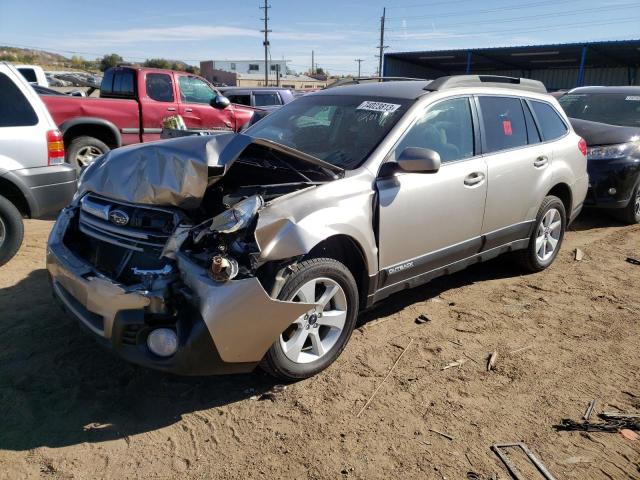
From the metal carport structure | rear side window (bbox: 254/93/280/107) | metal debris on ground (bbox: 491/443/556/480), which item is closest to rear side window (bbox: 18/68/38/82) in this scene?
rear side window (bbox: 254/93/280/107)

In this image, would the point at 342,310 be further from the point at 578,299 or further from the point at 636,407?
the point at 578,299

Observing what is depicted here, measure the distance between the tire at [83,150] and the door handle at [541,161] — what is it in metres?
6.42

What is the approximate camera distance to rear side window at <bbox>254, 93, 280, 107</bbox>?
550 inches

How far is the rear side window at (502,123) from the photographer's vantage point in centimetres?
434

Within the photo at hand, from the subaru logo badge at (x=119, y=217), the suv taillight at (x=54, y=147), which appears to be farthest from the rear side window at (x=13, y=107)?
the subaru logo badge at (x=119, y=217)

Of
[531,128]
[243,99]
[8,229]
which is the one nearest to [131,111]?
[8,229]

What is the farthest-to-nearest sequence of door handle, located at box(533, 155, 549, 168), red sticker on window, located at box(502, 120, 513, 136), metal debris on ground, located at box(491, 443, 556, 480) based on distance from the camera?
1. door handle, located at box(533, 155, 549, 168)
2. red sticker on window, located at box(502, 120, 513, 136)
3. metal debris on ground, located at box(491, 443, 556, 480)

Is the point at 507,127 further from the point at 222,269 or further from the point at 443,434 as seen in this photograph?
the point at 222,269

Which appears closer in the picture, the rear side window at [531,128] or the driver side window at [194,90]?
the rear side window at [531,128]

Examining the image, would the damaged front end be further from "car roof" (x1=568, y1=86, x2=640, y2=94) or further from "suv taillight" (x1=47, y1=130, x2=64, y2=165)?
"car roof" (x1=568, y1=86, x2=640, y2=94)

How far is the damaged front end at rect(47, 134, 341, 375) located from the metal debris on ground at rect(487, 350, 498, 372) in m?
1.46

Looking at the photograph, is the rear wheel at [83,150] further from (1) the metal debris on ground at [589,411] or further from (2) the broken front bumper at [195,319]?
(1) the metal debris on ground at [589,411]

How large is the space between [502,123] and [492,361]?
2.13 meters

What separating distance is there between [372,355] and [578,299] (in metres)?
2.26
